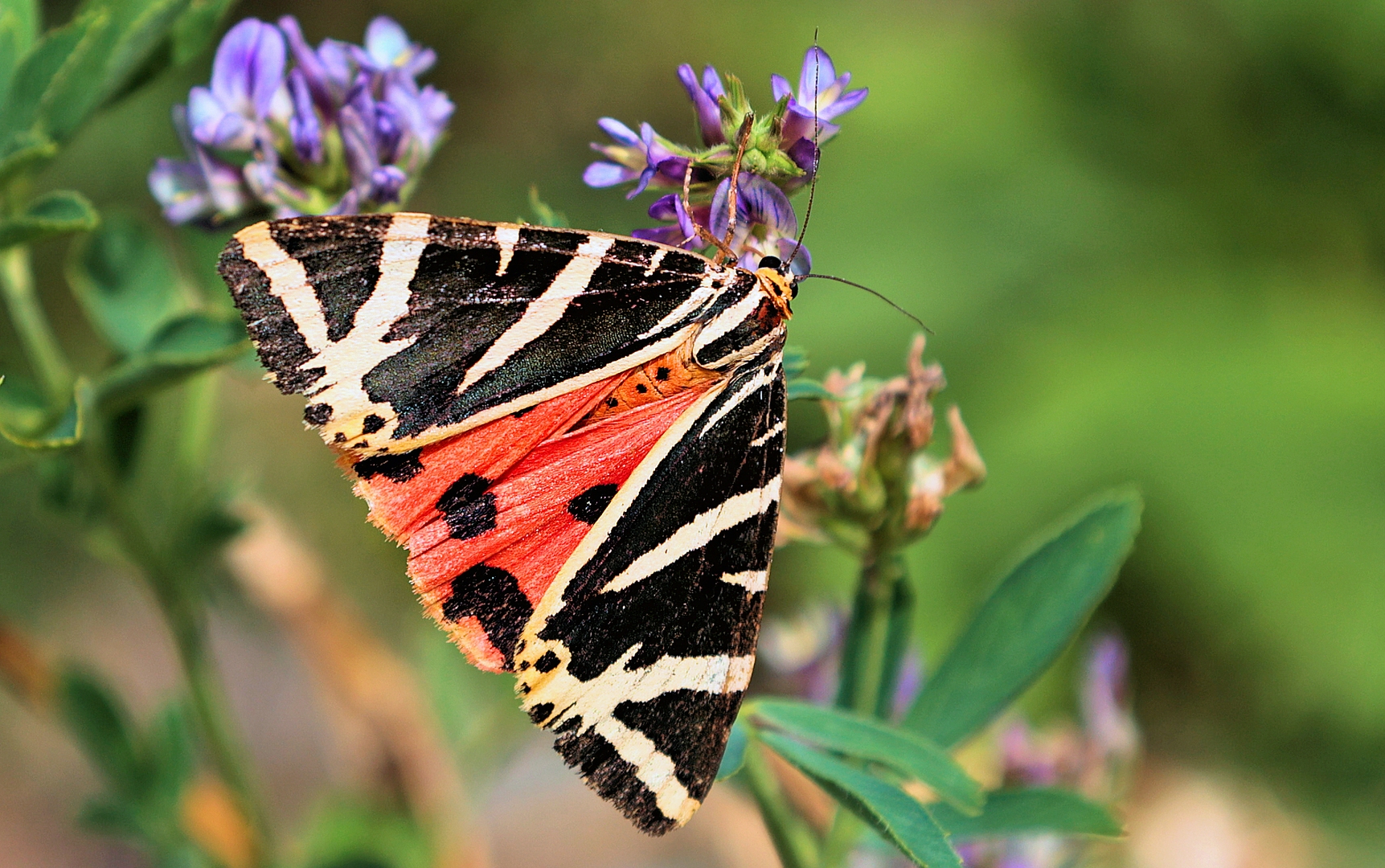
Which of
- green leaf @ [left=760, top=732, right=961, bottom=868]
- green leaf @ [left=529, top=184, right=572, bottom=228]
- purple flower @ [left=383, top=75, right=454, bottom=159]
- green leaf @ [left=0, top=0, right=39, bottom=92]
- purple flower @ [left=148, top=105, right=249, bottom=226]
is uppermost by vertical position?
green leaf @ [left=0, top=0, right=39, bottom=92]

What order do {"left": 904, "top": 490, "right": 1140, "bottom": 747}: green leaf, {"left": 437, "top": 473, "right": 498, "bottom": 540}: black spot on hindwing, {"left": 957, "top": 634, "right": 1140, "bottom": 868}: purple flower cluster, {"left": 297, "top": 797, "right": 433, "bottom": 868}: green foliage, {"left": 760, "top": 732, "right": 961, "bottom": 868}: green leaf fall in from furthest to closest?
{"left": 297, "top": 797, "right": 433, "bottom": 868}: green foliage < {"left": 957, "top": 634, "right": 1140, "bottom": 868}: purple flower cluster < {"left": 904, "top": 490, "right": 1140, "bottom": 747}: green leaf < {"left": 437, "top": 473, "right": 498, "bottom": 540}: black spot on hindwing < {"left": 760, "top": 732, "right": 961, "bottom": 868}: green leaf

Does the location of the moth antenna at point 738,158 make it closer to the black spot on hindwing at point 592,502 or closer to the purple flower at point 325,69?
the black spot on hindwing at point 592,502

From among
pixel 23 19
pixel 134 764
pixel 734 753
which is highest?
pixel 23 19

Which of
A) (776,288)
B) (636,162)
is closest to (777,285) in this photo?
(776,288)

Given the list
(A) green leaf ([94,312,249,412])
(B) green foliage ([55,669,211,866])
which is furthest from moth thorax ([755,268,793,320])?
(B) green foliage ([55,669,211,866])

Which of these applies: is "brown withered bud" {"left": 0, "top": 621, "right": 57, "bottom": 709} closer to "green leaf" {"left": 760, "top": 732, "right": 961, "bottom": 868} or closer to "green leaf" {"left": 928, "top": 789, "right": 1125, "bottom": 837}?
"green leaf" {"left": 760, "top": 732, "right": 961, "bottom": 868}

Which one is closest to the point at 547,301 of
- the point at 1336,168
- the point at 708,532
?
the point at 708,532

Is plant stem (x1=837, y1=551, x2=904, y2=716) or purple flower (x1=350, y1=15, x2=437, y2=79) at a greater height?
purple flower (x1=350, y1=15, x2=437, y2=79)

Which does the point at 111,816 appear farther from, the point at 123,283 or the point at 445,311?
the point at 445,311
